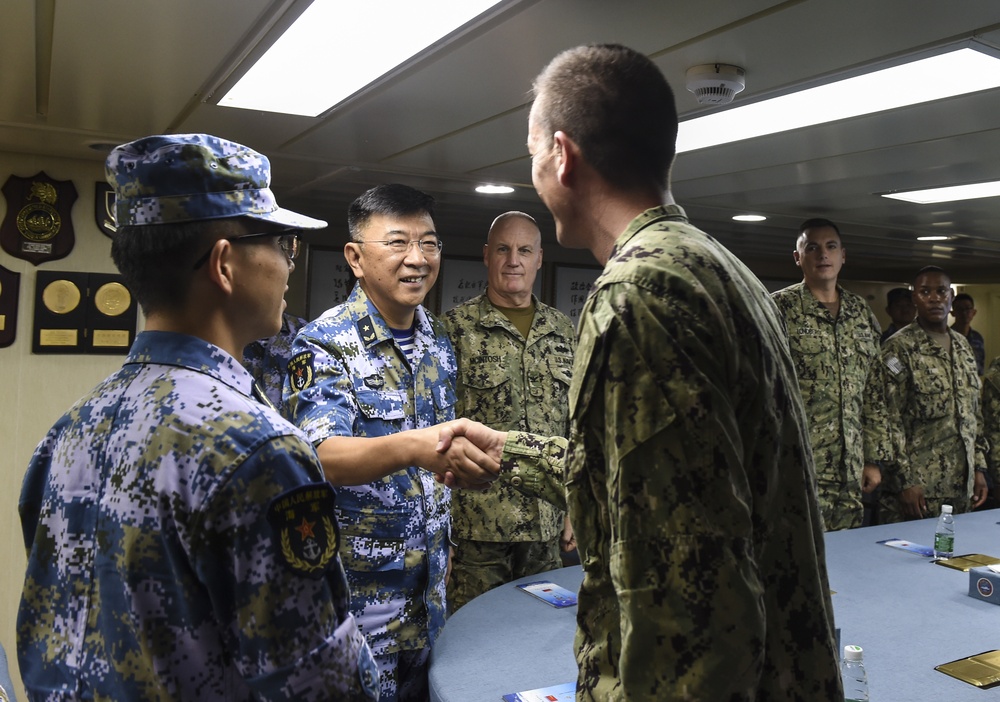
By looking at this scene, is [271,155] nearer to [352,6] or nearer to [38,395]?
[38,395]

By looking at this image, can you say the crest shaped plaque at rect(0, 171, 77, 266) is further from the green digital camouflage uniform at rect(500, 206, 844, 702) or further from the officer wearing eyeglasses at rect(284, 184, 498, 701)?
the green digital camouflage uniform at rect(500, 206, 844, 702)

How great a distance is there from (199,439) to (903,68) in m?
2.14

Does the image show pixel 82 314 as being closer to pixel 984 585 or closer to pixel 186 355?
pixel 186 355

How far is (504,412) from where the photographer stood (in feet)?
10.5

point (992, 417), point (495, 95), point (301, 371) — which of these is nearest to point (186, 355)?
point (301, 371)

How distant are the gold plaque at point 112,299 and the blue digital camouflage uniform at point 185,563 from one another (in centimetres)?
326

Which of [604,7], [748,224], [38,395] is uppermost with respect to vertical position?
[748,224]

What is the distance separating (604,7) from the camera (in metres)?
1.74

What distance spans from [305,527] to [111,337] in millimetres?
3508

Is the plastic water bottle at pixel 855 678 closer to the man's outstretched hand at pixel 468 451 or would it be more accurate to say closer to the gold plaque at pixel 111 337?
the man's outstretched hand at pixel 468 451

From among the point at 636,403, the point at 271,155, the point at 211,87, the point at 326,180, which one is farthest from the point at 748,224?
the point at 636,403

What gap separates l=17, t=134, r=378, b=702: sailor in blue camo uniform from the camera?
0.94 meters

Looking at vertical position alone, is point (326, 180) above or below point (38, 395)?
above

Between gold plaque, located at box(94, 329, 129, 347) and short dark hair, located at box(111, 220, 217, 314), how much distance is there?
3230mm
